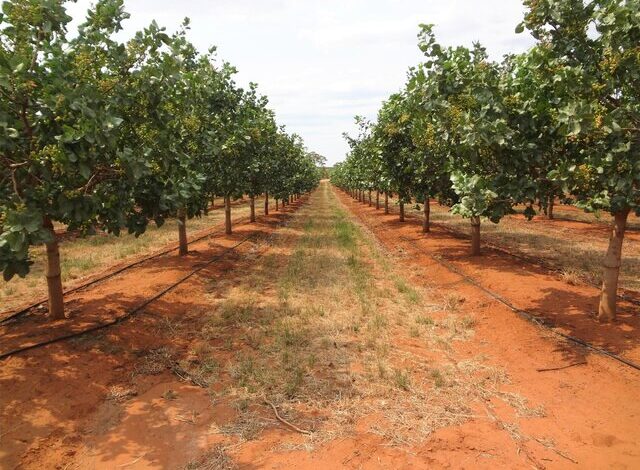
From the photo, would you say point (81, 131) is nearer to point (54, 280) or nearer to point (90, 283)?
point (54, 280)

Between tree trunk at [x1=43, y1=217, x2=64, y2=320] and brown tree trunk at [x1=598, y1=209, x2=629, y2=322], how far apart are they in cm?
1127

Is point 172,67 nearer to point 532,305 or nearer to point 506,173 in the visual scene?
point 506,173

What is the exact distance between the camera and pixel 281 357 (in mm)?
8523

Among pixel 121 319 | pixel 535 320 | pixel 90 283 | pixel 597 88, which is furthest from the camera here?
pixel 90 283

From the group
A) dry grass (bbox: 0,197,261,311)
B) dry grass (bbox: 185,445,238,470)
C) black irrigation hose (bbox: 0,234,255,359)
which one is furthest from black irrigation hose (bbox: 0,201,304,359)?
dry grass (bbox: 185,445,238,470)

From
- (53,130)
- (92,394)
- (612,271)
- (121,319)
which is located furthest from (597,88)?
(121,319)

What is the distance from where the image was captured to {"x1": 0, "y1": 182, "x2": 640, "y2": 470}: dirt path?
18.6 feet

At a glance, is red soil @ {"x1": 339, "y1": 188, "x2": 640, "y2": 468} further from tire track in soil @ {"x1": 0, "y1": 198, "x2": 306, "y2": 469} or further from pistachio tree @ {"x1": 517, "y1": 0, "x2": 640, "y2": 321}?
tire track in soil @ {"x1": 0, "y1": 198, "x2": 306, "y2": 469}

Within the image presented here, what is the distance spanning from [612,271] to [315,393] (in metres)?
6.69

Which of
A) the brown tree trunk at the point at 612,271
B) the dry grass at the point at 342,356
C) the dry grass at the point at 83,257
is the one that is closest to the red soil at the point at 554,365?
the brown tree trunk at the point at 612,271

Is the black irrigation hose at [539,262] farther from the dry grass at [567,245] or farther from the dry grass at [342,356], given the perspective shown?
the dry grass at [342,356]

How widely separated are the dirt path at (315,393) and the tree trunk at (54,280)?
0.64 meters

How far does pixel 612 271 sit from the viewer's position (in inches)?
355

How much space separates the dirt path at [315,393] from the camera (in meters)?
5.68
